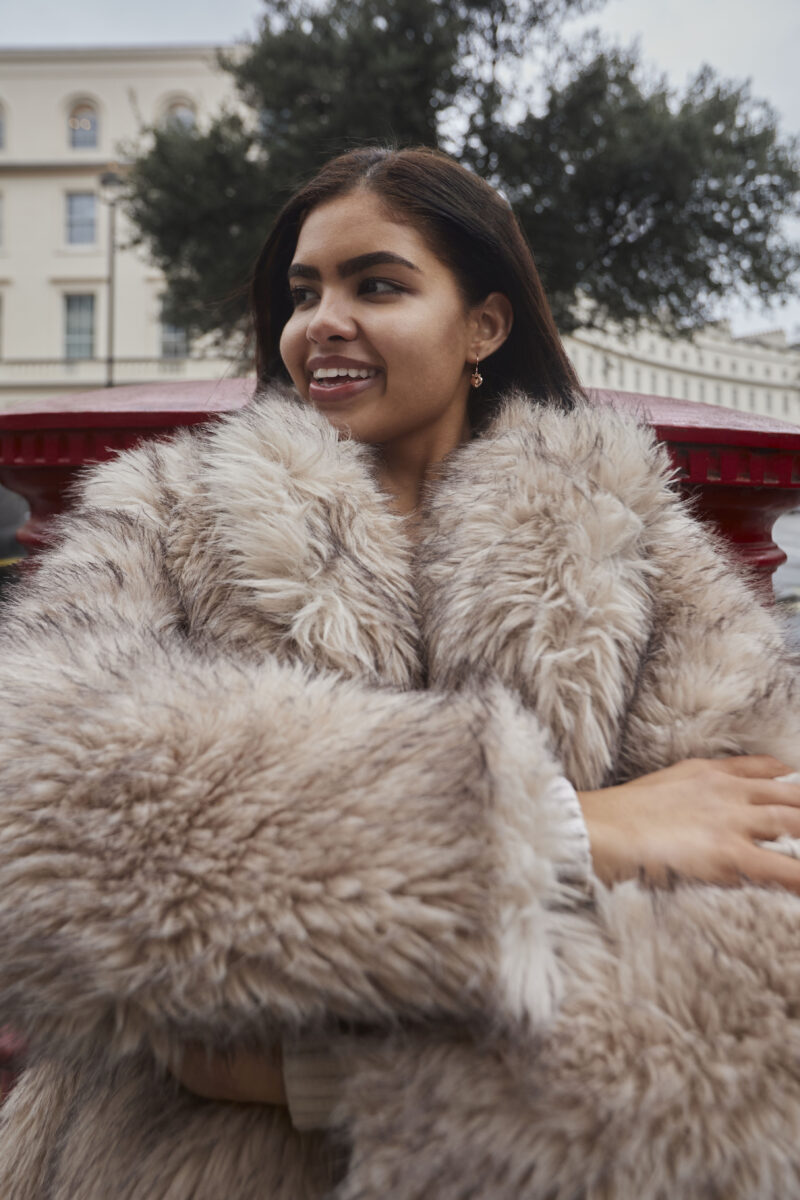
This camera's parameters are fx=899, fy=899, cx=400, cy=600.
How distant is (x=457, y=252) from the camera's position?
76.0 inches

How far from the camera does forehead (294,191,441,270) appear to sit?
1.80 m

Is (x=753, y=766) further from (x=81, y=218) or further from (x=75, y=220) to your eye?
(x=75, y=220)

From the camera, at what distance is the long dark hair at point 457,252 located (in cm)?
187

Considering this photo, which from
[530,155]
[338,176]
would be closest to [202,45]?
[530,155]

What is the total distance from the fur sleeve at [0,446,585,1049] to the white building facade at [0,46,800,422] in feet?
105

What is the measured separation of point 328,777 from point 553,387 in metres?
1.39

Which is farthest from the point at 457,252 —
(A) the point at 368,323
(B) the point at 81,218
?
(B) the point at 81,218

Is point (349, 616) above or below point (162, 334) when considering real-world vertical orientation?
below

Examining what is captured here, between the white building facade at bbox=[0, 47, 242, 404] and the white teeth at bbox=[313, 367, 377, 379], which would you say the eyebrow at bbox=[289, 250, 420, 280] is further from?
the white building facade at bbox=[0, 47, 242, 404]

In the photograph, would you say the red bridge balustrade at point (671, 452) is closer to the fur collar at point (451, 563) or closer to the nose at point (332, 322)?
the nose at point (332, 322)

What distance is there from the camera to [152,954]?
2.89 ft

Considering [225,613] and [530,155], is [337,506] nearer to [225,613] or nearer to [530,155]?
[225,613]

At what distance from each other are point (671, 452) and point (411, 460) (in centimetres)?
70

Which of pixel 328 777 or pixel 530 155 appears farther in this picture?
pixel 530 155
